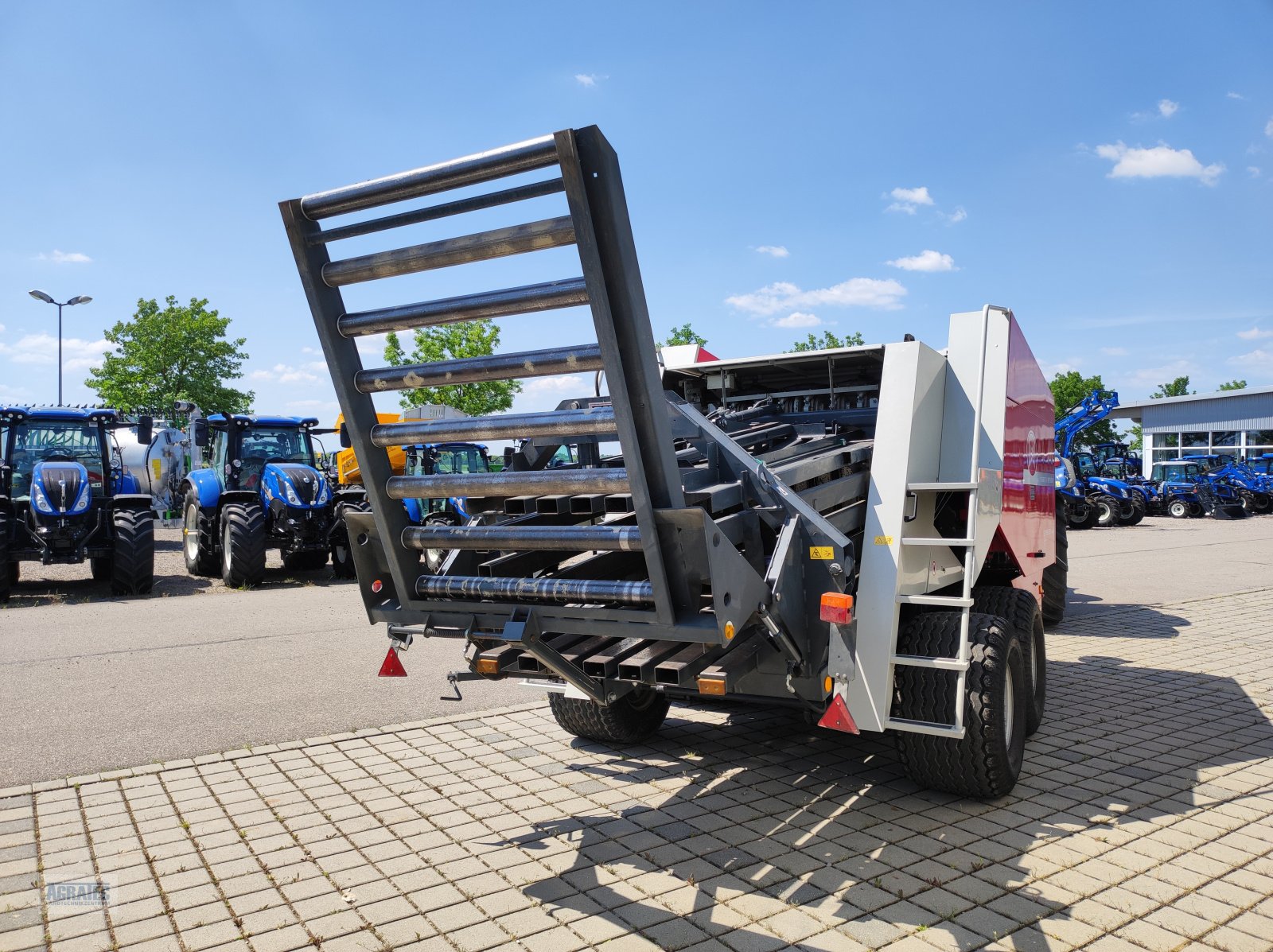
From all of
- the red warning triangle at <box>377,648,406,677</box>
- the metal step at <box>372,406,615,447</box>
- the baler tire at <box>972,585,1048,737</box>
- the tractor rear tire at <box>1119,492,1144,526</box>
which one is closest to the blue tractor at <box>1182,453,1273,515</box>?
the tractor rear tire at <box>1119,492,1144,526</box>

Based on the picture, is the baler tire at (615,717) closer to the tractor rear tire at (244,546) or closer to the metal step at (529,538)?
the metal step at (529,538)

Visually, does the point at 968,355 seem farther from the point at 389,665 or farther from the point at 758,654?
the point at 389,665

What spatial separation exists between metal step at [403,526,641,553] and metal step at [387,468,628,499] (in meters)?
0.16

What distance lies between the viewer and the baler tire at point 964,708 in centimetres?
416

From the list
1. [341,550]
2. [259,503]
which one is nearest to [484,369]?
[341,550]

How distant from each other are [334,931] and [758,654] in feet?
6.43

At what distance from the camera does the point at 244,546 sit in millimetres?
12961

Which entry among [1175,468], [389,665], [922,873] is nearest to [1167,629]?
[922,873]

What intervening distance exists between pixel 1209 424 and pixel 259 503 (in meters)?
39.3

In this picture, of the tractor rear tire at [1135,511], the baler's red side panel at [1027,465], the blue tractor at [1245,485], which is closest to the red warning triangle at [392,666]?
the baler's red side panel at [1027,465]

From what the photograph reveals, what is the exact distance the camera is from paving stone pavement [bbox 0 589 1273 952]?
10.8ft

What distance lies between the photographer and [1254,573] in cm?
1411

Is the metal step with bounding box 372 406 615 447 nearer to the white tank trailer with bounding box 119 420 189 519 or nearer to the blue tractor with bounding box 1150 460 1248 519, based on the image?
the white tank trailer with bounding box 119 420 189 519

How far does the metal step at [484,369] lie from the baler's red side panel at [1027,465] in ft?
9.57
